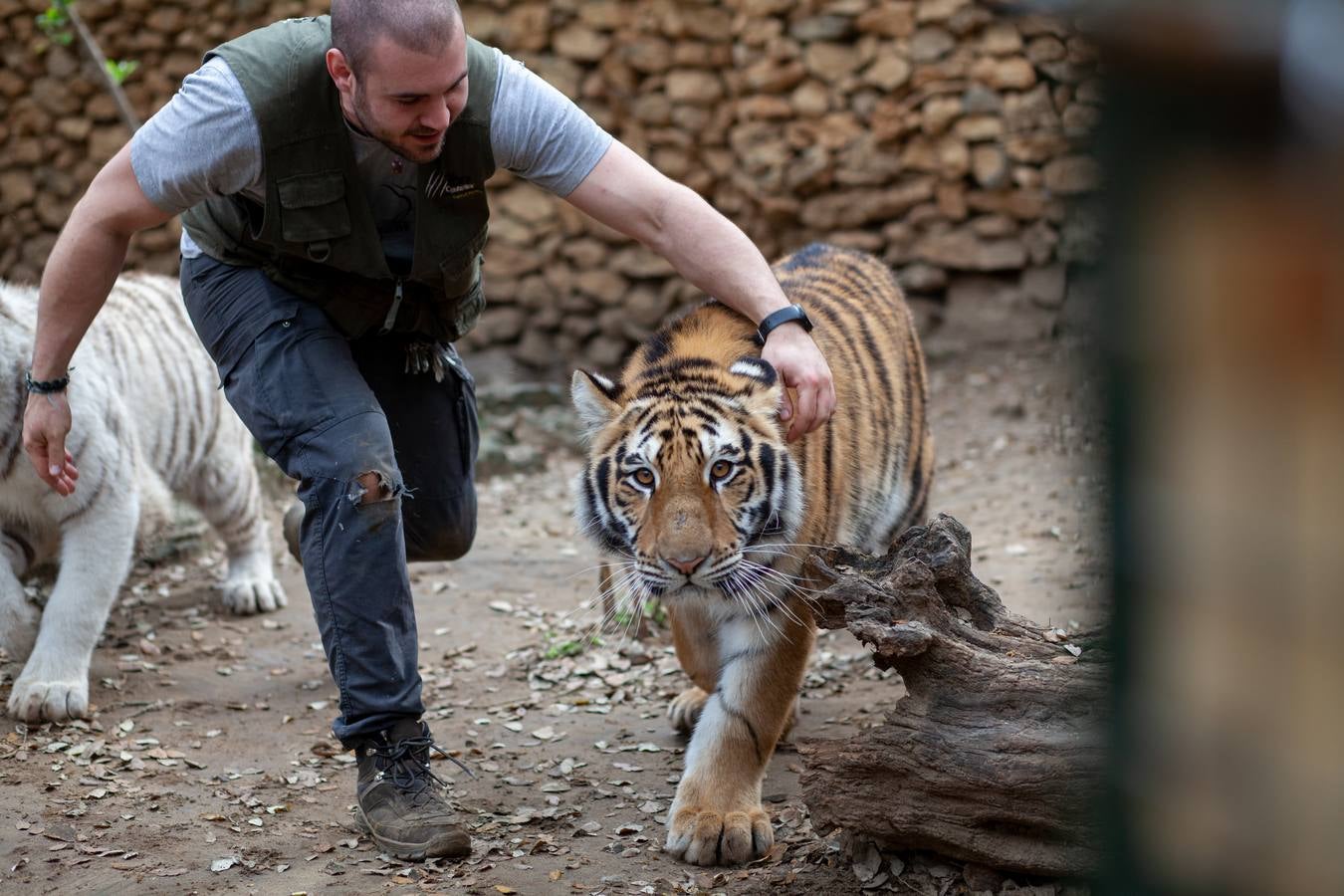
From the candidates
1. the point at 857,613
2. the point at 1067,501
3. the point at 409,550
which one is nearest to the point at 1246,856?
the point at 857,613

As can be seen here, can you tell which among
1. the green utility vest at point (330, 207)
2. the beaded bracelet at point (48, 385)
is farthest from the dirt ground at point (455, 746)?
the beaded bracelet at point (48, 385)

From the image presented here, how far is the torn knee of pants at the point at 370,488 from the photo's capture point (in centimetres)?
274

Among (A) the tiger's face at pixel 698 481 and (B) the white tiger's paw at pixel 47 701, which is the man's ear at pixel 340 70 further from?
(B) the white tiger's paw at pixel 47 701

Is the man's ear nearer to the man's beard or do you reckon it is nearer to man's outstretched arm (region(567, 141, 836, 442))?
the man's beard

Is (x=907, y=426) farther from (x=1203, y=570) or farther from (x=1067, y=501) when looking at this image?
(x=1203, y=570)

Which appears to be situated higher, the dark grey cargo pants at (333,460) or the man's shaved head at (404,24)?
the man's shaved head at (404,24)

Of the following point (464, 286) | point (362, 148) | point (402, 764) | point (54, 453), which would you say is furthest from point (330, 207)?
point (402, 764)

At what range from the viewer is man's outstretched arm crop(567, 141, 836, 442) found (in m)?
2.87

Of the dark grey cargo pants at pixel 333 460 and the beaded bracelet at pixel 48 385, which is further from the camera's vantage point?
the beaded bracelet at pixel 48 385

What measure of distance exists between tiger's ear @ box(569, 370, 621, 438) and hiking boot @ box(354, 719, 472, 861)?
2.70ft

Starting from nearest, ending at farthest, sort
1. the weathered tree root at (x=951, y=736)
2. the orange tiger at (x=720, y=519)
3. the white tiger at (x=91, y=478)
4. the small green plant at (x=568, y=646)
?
the weathered tree root at (x=951, y=736) < the orange tiger at (x=720, y=519) < the white tiger at (x=91, y=478) < the small green plant at (x=568, y=646)

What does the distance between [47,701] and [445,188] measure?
1.95 m

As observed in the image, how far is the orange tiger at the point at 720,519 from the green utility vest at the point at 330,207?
0.43 metres

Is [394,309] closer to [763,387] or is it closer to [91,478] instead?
[763,387]
